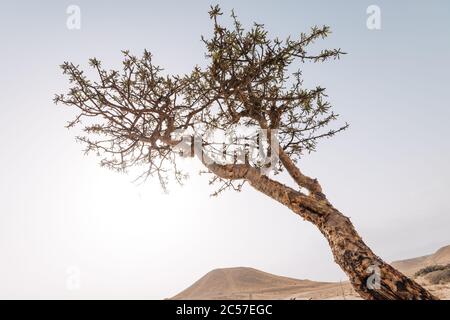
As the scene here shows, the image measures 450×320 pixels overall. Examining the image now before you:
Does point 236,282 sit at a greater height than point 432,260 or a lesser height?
greater

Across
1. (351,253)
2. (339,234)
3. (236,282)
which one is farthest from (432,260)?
(351,253)

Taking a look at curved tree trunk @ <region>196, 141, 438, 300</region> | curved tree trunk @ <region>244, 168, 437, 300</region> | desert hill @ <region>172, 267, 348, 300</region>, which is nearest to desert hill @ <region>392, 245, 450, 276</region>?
desert hill @ <region>172, 267, 348, 300</region>

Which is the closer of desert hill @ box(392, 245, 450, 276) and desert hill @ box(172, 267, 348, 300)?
desert hill @ box(172, 267, 348, 300)

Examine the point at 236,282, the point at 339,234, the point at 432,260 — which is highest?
the point at 339,234

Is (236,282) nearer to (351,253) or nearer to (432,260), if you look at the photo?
(432,260)

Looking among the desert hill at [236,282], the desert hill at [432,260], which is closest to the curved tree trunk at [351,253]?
the desert hill at [236,282]

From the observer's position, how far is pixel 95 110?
747 centimetres

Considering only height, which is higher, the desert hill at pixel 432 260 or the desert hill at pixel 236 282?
the desert hill at pixel 236 282

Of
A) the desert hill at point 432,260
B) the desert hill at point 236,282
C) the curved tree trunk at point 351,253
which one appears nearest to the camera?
the curved tree trunk at point 351,253

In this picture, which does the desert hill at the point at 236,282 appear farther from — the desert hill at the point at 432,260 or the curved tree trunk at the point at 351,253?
the curved tree trunk at the point at 351,253

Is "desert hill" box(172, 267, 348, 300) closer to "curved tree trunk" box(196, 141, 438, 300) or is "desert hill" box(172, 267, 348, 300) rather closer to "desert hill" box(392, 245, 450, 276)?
"desert hill" box(392, 245, 450, 276)
